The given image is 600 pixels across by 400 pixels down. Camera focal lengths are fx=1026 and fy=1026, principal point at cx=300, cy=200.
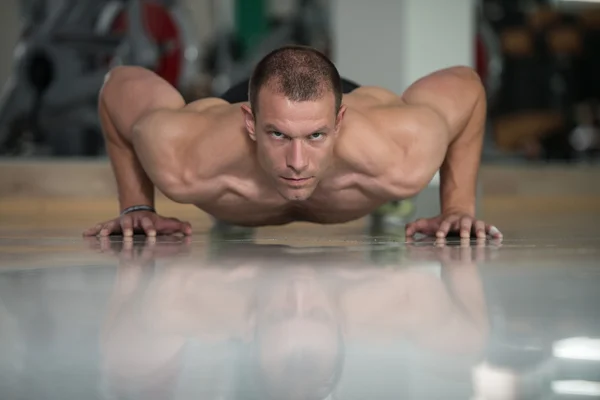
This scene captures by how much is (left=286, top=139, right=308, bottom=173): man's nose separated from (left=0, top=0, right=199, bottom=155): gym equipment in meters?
5.98

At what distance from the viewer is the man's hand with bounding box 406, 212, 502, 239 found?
279 centimetres

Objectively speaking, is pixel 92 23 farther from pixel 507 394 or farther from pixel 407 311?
pixel 507 394

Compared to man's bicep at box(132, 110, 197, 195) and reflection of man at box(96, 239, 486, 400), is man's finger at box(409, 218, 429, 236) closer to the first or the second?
man's bicep at box(132, 110, 197, 195)

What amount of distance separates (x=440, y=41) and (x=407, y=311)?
356 cm

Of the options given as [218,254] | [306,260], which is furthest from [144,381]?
[218,254]

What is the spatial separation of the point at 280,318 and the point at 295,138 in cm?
97

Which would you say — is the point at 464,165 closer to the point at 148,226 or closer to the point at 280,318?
the point at 148,226

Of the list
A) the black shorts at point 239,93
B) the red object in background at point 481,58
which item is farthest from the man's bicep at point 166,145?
the red object in background at point 481,58

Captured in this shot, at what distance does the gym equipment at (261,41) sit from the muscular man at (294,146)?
5.73 m

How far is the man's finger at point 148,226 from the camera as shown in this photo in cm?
287

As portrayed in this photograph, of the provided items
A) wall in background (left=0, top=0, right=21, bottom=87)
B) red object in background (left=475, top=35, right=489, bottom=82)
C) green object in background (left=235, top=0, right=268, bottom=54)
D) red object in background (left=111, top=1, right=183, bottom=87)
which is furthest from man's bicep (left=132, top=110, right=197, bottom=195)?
red object in background (left=475, top=35, right=489, bottom=82)

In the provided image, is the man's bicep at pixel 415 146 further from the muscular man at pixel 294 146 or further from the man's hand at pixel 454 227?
the man's hand at pixel 454 227

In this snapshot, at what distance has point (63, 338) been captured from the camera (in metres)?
1.29

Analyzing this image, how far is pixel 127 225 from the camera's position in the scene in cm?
287
